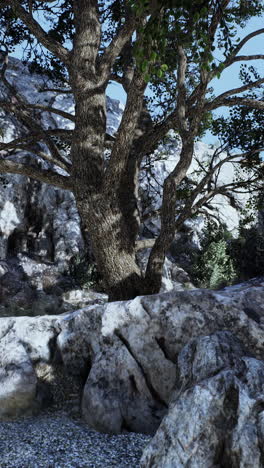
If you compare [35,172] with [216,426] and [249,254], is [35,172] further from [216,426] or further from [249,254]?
[249,254]

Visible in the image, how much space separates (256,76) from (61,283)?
13.7 meters

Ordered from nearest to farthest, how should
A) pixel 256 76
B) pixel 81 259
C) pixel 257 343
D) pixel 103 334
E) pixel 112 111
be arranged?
pixel 257 343
pixel 103 334
pixel 256 76
pixel 81 259
pixel 112 111

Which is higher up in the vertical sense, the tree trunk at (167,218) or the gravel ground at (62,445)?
the tree trunk at (167,218)

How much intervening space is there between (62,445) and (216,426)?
190 cm

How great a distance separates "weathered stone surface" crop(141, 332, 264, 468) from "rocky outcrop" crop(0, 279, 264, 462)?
0.16 meters

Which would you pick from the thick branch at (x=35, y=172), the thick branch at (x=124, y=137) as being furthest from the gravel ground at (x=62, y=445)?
the thick branch at (x=35, y=172)

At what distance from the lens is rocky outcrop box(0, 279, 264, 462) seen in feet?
14.8

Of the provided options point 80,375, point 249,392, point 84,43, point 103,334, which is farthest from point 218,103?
point 249,392

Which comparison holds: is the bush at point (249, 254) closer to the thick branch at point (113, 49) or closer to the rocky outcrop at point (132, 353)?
the thick branch at point (113, 49)

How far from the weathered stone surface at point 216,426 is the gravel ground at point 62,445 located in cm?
86

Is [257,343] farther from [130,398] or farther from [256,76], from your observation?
[256,76]

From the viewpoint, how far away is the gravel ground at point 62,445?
4.26 m

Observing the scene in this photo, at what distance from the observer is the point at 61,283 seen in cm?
2156

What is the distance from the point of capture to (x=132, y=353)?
566 centimetres
